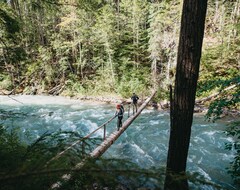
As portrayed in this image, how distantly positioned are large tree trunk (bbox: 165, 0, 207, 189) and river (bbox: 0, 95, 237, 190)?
9.07 feet

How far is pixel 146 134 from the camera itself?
1237 cm

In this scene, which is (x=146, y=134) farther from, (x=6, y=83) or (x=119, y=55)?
(x=6, y=83)

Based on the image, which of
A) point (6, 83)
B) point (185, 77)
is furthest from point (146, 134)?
point (6, 83)

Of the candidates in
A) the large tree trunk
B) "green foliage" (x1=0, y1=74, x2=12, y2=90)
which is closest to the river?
the large tree trunk

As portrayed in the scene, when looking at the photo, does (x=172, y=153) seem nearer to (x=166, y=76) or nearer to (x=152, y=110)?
(x=152, y=110)

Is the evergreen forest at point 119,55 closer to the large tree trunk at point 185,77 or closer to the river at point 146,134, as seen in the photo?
the river at point 146,134

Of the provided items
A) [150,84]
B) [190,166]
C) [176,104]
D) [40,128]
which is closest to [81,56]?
[150,84]

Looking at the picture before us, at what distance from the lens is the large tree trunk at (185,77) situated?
3.15 meters

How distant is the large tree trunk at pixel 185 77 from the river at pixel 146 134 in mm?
2764

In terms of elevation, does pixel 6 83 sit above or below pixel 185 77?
below

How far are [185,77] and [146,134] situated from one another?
30.8 ft

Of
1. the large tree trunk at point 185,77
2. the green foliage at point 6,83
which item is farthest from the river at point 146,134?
the green foliage at point 6,83

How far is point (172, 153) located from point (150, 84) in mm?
21014

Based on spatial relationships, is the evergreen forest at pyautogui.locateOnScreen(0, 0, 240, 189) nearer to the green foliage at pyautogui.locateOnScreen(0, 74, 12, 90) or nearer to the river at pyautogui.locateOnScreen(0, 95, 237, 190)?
the green foliage at pyautogui.locateOnScreen(0, 74, 12, 90)
